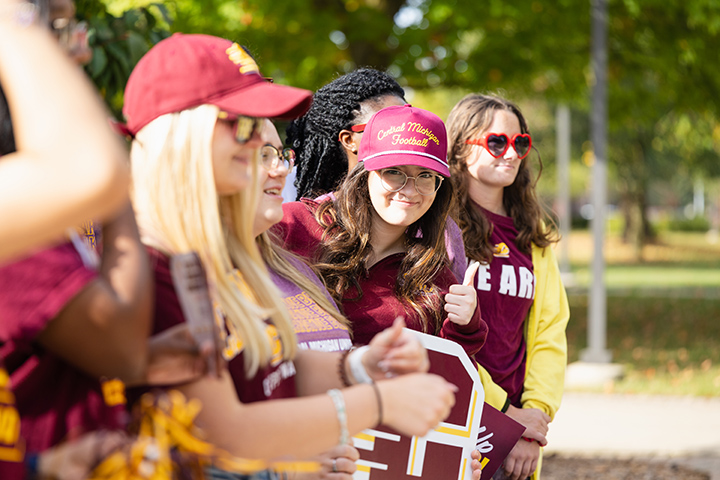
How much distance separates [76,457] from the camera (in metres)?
1.13

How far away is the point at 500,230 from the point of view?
10.4 ft

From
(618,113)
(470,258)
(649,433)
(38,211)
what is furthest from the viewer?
(618,113)

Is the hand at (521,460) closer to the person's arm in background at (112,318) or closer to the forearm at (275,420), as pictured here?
the forearm at (275,420)

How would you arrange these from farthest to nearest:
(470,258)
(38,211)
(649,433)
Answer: (649,433) → (470,258) → (38,211)

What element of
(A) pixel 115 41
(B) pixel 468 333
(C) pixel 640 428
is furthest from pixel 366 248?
(C) pixel 640 428

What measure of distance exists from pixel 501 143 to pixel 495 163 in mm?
90

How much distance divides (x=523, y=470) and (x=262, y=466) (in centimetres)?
175

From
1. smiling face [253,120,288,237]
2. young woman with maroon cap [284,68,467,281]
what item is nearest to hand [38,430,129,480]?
smiling face [253,120,288,237]

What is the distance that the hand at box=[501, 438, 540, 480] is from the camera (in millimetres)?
2789

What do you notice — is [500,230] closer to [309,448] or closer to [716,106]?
[309,448]

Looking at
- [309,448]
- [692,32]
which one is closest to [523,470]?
[309,448]

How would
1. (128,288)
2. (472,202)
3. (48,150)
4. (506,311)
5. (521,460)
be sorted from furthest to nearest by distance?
(472,202)
(506,311)
(521,460)
(128,288)
(48,150)

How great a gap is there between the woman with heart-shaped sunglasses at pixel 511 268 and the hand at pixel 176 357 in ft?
5.41

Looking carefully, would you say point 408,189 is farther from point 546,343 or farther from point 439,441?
point 546,343
